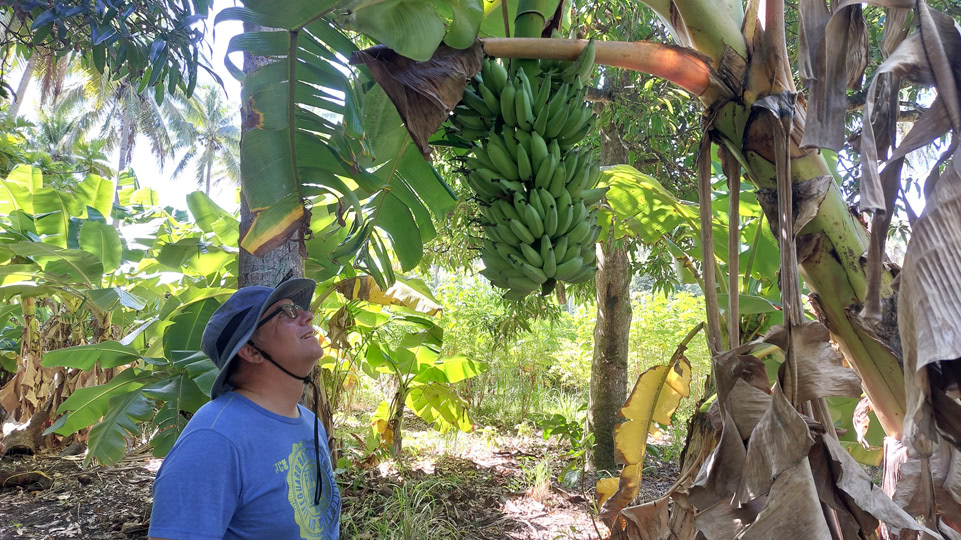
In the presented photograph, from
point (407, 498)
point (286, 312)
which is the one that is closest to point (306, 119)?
point (286, 312)

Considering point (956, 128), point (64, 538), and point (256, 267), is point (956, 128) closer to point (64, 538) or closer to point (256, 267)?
point (256, 267)

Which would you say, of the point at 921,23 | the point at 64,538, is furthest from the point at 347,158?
the point at 64,538

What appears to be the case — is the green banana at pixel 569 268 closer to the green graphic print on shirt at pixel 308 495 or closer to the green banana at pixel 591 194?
the green banana at pixel 591 194

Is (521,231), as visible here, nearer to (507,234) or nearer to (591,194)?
(507,234)

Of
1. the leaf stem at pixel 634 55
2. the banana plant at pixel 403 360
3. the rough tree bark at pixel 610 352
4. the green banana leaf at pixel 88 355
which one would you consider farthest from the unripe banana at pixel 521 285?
the rough tree bark at pixel 610 352

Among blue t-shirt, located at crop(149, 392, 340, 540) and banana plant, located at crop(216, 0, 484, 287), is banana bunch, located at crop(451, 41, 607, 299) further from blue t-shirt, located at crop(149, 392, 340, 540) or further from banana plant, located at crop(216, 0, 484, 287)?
blue t-shirt, located at crop(149, 392, 340, 540)

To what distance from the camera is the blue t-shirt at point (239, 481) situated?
1361 millimetres

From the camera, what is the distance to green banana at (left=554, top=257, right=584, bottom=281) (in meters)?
1.23

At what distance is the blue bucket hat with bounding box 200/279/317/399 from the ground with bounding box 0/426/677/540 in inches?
83.2

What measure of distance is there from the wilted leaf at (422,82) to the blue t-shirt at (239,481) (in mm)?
933

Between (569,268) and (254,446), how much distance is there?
98 cm

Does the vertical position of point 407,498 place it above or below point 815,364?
below

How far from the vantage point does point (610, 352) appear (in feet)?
16.3

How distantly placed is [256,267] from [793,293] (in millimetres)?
2297
